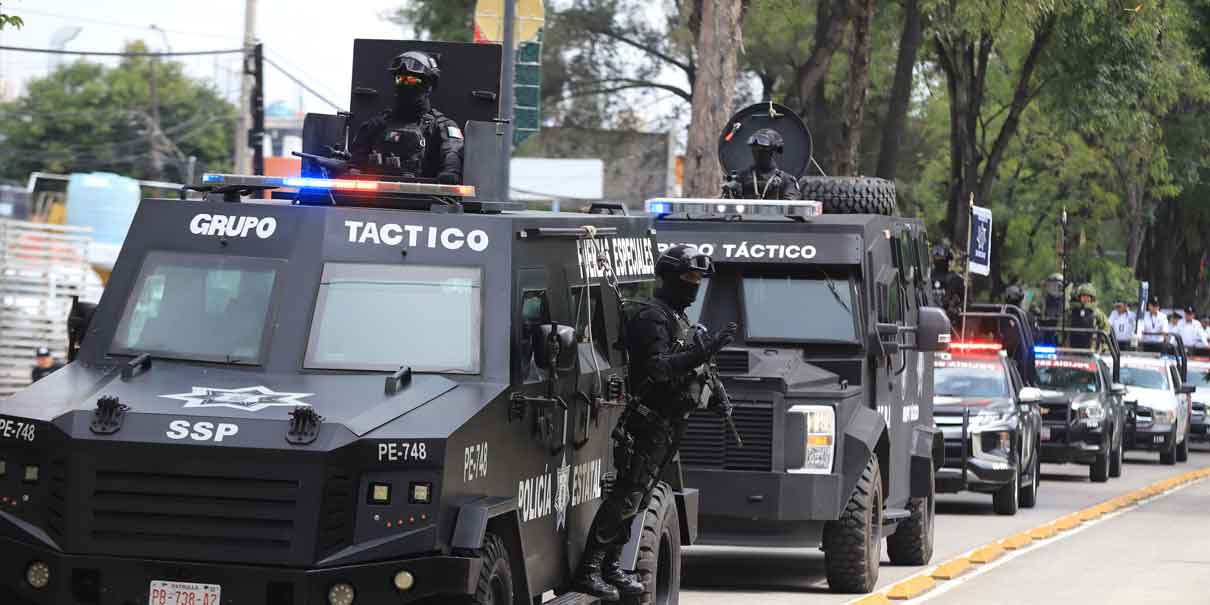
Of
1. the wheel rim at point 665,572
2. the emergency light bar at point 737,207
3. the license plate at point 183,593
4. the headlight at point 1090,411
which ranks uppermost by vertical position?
the emergency light bar at point 737,207

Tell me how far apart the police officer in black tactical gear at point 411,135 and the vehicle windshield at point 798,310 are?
383 centimetres

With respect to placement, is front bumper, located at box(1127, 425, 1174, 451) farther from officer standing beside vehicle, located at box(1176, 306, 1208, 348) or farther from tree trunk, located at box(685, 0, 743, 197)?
tree trunk, located at box(685, 0, 743, 197)

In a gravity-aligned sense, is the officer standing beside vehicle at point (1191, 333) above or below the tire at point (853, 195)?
below

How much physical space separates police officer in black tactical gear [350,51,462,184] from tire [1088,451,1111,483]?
18746 millimetres

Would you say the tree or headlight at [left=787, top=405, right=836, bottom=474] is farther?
the tree

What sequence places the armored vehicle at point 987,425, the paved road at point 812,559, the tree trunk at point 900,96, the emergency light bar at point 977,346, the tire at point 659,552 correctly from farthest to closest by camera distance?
the tree trunk at point 900,96 < the emergency light bar at point 977,346 < the armored vehicle at point 987,425 < the paved road at point 812,559 < the tire at point 659,552

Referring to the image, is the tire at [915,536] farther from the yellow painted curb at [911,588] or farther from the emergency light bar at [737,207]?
the emergency light bar at [737,207]

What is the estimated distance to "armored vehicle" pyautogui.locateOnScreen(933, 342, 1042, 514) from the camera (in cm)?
2183

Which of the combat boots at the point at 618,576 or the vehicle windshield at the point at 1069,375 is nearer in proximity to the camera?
the combat boots at the point at 618,576

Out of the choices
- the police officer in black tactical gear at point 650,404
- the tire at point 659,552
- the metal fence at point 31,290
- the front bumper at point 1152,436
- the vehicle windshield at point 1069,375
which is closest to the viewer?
the police officer in black tactical gear at point 650,404

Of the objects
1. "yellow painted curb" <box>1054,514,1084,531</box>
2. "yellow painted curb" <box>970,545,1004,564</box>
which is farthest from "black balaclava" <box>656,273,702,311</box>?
"yellow painted curb" <box>1054,514,1084,531</box>

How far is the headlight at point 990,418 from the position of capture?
72.7ft

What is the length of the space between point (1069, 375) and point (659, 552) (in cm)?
1898

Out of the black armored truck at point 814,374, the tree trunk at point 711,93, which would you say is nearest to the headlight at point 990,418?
the tree trunk at point 711,93
